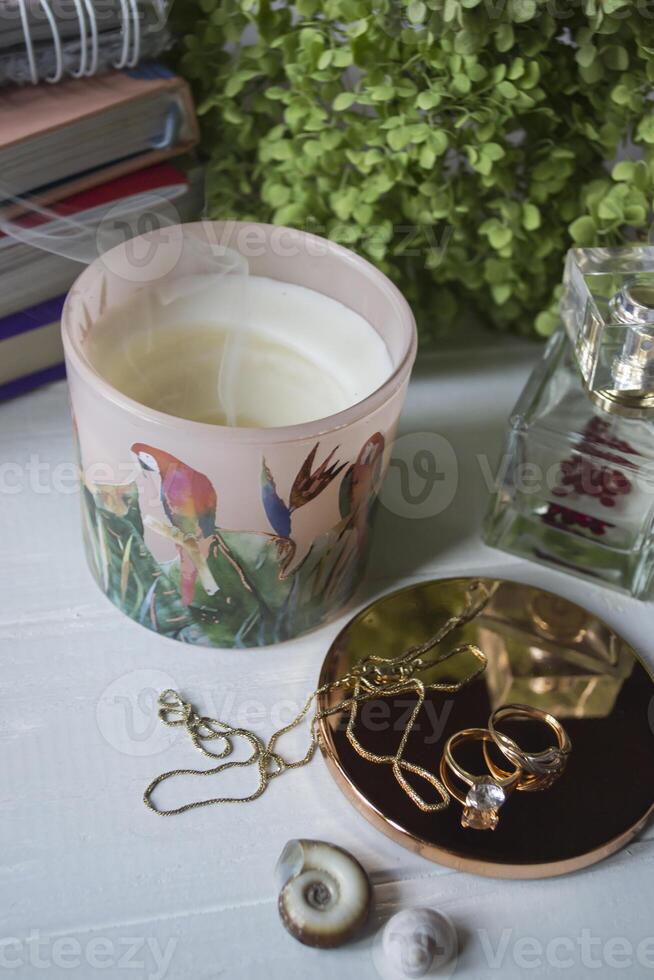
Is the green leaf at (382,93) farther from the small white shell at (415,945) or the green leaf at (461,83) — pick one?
the small white shell at (415,945)

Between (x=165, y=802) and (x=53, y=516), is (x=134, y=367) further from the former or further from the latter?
(x=165, y=802)

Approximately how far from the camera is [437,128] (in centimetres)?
53

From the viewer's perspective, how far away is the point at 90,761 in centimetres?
46

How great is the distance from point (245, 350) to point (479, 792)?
0.82ft

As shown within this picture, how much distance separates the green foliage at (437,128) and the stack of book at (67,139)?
30 mm

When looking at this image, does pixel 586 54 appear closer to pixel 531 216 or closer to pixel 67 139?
pixel 531 216

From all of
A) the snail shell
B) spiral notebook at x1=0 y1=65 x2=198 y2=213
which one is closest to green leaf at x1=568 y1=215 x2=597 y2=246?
spiral notebook at x1=0 y1=65 x2=198 y2=213

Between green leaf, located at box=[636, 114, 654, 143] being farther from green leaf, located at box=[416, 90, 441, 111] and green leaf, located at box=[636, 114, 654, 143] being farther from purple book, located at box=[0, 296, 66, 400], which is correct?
purple book, located at box=[0, 296, 66, 400]

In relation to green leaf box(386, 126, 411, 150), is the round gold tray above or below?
below

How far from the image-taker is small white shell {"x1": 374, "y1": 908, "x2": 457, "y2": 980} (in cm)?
39

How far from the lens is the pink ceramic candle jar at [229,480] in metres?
0.43

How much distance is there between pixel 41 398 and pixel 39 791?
0.26 metres

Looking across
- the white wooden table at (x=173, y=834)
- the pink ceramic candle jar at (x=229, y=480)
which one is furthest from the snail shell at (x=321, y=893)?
the pink ceramic candle jar at (x=229, y=480)

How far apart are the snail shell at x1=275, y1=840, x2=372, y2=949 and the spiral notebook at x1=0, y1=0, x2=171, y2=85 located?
40cm
